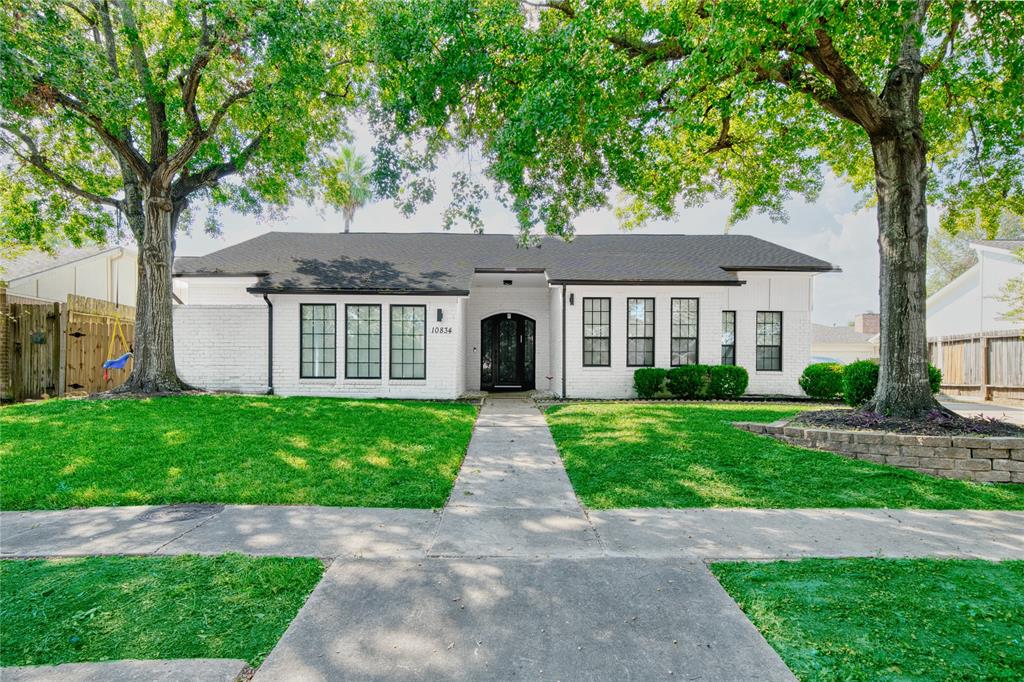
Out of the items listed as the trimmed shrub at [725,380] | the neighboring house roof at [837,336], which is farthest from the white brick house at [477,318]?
the neighboring house roof at [837,336]

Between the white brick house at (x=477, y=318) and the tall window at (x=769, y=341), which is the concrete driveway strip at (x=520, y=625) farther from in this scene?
the tall window at (x=769, y=341)

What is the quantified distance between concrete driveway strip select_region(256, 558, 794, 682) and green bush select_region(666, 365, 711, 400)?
31.4 feet

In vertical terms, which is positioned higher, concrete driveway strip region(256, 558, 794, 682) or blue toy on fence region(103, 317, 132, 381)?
blue toy on fence region(103, 317, 132, 381)

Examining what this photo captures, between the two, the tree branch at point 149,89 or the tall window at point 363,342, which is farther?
the tall window at point 363,342

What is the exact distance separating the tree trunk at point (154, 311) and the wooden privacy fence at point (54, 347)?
7.67 feet

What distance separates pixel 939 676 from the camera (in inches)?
85.2

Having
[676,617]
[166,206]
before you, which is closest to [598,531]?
[676,617]

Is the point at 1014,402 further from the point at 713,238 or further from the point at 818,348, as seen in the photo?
the point at 818,348

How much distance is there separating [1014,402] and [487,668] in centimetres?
1799

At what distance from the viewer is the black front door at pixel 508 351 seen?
1506 cm

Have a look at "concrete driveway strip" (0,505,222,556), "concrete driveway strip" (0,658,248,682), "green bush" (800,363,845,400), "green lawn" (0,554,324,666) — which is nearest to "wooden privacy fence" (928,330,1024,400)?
"green bush" (800,363,845,400)

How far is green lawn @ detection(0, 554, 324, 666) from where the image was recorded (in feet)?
7.69

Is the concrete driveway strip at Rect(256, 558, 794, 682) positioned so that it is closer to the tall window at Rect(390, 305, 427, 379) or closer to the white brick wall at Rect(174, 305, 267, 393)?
the tall window at Rect(390, 305, 427, 379)

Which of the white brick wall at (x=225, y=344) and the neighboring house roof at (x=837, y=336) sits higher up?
the neighboring house roof at (x=837, y=336)
